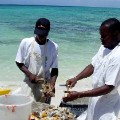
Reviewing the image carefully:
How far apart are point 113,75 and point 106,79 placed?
3.2 inches

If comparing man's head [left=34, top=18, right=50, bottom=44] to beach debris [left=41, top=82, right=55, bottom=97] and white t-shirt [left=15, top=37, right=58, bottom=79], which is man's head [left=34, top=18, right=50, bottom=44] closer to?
white t-shirt [left=15, top=37, right=58, bottom=79]

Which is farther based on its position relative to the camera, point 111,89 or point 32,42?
point 32,42

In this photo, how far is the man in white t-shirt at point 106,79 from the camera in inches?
129

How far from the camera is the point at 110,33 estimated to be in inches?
129

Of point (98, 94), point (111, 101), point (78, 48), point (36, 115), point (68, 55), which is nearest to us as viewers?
point (36, 115)

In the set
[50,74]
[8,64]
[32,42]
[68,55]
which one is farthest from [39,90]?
[68,55]

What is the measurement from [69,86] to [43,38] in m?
0.88

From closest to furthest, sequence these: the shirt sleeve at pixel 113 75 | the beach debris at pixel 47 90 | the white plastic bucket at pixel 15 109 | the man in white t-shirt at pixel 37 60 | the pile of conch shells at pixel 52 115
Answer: the white plastic bucket at pixel 15 109
the pile of conch shells at pixel 52 115
the shirt sleeve at pixel 113 75
the beach debris at pixel 47 90
the man in white t-shirt at pixel 37 60

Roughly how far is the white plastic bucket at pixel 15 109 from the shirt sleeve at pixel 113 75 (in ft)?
2.70

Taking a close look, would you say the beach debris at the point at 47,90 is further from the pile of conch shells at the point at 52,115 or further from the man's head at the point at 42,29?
the pile of conch shells at the point at 52,115

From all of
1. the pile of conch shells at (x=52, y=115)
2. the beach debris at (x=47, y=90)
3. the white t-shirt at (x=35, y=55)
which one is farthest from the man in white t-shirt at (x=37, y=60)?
the pile of conch shells at (x=52, y=115)

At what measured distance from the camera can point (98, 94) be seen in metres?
3.29

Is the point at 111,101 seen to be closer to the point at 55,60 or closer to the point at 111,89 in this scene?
the point at 111,89

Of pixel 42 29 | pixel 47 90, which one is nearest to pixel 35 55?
pixel 42 29
